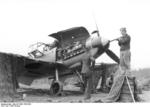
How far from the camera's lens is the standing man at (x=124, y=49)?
8.12 metres

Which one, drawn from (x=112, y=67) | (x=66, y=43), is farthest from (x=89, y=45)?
(x=112, y=67)

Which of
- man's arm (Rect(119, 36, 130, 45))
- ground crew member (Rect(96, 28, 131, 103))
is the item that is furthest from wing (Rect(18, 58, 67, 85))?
man's arm (Rect(119, 36, 130, 45))

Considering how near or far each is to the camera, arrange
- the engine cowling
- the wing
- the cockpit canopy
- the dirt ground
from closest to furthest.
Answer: the dirt ground
the engine cowling
the cockpit canopy
the wing

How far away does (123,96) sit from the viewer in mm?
8305

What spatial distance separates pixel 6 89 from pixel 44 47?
151 inches

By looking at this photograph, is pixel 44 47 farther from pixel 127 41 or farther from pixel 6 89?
pixel 127 41

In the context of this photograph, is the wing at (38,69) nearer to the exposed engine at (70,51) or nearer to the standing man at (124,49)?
the exposed engine at (70,51)

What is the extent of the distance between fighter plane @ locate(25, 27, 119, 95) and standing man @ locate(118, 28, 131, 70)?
3.60m

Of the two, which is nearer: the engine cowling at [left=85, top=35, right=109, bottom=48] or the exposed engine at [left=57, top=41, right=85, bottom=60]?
the engine cowling at [left=85, top=35, right=109, bottom=48]

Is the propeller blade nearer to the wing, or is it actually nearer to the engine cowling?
the engine cowling

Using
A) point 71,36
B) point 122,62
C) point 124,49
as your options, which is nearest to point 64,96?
point 71,36

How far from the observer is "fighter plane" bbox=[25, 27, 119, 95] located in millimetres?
12938

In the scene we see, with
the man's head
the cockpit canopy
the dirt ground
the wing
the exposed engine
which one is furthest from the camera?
the wing

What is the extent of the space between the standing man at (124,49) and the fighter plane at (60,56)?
142 inches
